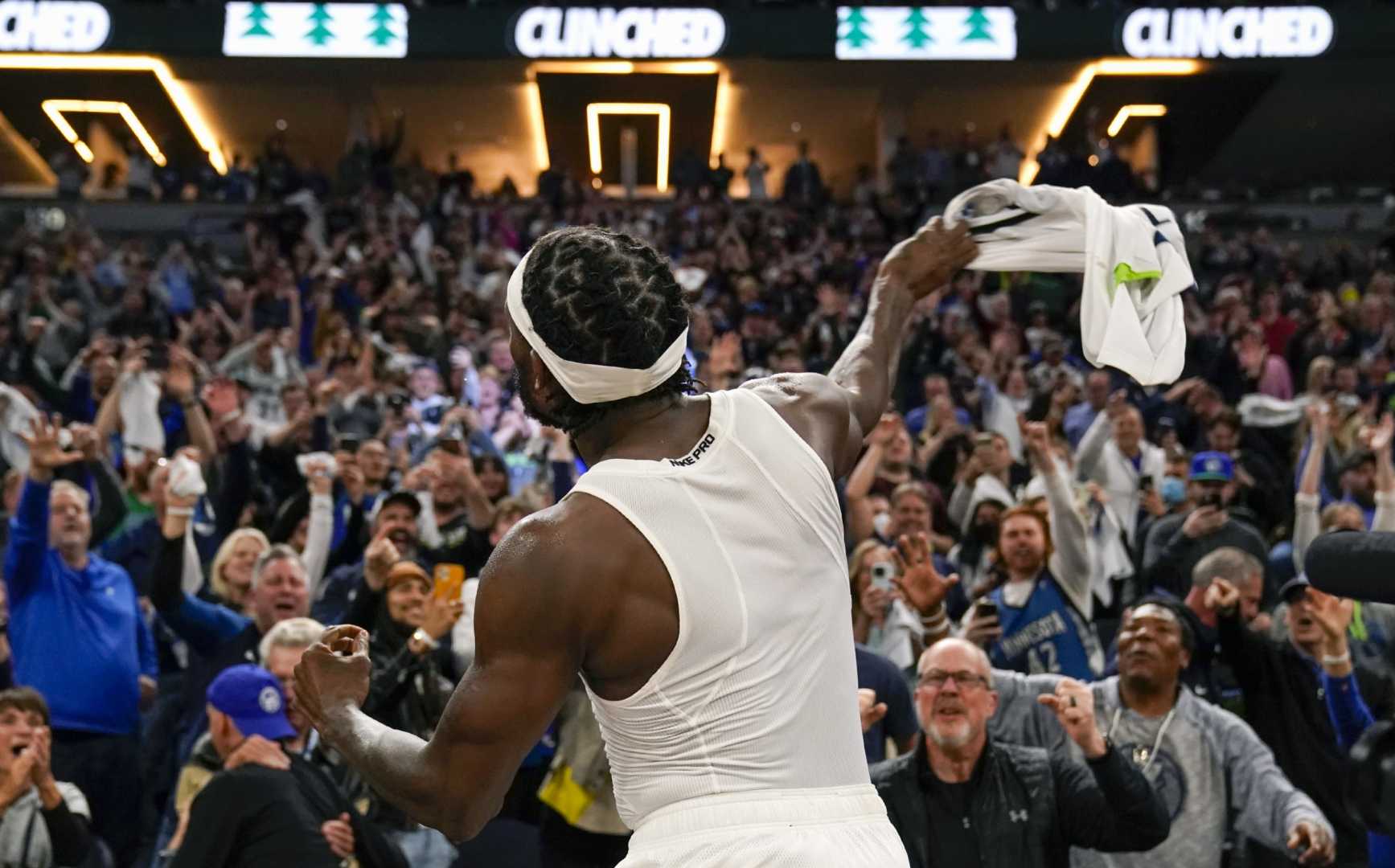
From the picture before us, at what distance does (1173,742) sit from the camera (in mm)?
5383

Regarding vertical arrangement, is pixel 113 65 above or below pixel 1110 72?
below

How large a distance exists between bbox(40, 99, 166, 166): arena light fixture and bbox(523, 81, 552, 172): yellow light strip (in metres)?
5.60

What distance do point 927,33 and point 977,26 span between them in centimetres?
74

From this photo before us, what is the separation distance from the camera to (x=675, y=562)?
2.20m

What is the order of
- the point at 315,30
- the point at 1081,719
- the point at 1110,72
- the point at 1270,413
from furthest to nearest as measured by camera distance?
the point at 1110,72
the point at 315,30
the point at 1270,413
the point at 1081,719

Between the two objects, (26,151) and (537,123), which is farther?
(26,151)

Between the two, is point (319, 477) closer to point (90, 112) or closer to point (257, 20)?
point (257, 20)

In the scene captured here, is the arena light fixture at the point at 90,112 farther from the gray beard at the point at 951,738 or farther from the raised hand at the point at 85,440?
the gray beard at the point at 951,738

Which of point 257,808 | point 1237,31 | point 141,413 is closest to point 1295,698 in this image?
point 257,808

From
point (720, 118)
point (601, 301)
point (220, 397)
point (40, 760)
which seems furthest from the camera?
point (720, 118)

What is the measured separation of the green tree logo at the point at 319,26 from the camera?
2228 cm

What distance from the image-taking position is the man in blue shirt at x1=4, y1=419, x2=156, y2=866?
645cm

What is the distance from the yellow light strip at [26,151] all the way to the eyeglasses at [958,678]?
23.7m

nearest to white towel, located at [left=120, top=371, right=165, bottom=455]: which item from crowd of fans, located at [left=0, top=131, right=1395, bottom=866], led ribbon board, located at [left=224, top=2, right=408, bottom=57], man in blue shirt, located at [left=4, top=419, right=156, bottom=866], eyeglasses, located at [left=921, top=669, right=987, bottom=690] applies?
crowd of fans, located at [left=0, top=131, right=1395, bottom=866]
